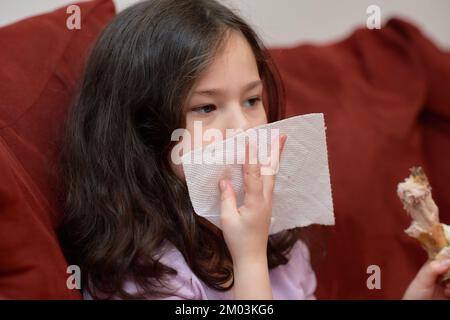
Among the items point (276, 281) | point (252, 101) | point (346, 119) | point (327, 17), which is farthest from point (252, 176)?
point (327, 17)

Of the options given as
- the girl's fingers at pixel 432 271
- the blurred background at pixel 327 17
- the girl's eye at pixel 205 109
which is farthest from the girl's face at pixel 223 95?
the blurred background at pixel 327 17

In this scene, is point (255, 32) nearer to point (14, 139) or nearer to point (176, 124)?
point (176, 124)

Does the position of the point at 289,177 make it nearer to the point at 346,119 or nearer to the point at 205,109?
the point at 205,109

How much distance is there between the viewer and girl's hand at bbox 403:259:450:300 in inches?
36.9

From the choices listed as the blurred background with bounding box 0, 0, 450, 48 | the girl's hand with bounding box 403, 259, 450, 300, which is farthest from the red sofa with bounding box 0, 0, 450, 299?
the girl's hand with bounding box 403, 259, 450, 300

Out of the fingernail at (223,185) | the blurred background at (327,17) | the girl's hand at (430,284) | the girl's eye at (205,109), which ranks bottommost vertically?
the girl's hand at (430,284)

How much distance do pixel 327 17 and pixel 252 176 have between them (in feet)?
2.92

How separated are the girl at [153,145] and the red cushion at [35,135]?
43 mm

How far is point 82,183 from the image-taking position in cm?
95

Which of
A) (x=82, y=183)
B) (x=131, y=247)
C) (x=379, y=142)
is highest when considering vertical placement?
(x=379, y=142)

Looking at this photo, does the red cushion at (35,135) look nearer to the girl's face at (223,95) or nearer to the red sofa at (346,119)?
the red sofa at (346,119)

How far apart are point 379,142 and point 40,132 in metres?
0.72

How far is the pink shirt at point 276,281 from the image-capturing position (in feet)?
3.03
